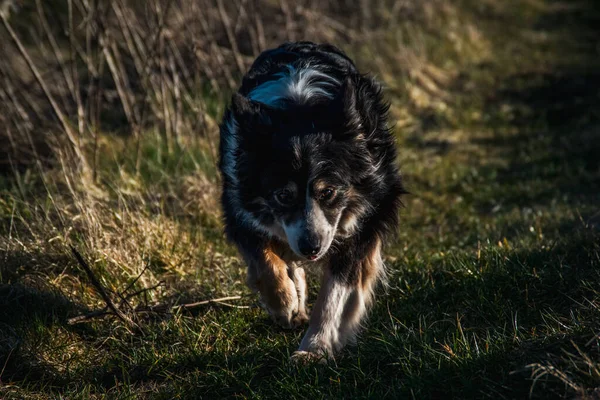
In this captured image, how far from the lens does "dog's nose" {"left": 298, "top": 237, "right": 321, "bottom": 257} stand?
3600mm

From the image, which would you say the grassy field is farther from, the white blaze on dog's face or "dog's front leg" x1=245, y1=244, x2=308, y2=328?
the white blaze on dog's face

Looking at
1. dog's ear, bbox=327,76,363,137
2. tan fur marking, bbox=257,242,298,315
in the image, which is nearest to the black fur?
dog's ear, bbox=327,76,363,137

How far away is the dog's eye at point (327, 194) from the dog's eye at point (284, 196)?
0.53 ft

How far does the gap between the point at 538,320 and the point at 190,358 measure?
6.16 ft

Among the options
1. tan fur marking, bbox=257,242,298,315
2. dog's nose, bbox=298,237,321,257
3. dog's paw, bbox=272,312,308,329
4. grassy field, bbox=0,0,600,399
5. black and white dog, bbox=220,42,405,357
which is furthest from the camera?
dog's paw, bbox=272,312,308,329

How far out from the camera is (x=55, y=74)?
25.2 feet

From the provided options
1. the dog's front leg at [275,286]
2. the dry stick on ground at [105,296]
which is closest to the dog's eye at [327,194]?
the dog's front leg at [275,286]

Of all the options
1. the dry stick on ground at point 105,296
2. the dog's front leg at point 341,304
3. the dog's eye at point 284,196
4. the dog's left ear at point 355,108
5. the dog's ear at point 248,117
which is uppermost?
the dog's ear at point 248,117

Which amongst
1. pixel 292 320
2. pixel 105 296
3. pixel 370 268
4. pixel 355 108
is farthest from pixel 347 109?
pixel 105 296

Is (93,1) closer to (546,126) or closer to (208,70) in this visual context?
(208,70)

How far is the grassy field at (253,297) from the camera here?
330 centimetres

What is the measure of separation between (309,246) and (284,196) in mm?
310

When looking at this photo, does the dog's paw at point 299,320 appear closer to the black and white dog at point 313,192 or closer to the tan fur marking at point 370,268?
the black and white dog at point 313,192

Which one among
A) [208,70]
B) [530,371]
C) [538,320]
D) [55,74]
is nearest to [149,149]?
[208,70]
